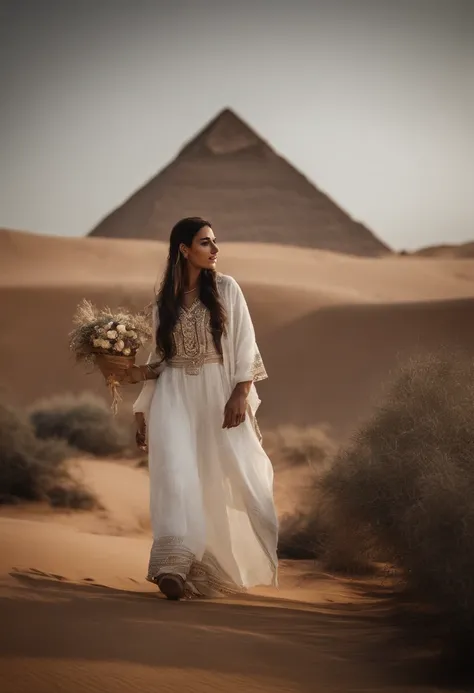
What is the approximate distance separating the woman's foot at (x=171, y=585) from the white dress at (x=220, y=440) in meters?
0.29

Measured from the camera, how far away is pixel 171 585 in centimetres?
607

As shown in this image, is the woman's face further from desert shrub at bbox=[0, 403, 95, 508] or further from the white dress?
desert shrub at bbox=[0, 403, 95, 508]

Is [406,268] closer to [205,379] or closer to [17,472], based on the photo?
[17,472]

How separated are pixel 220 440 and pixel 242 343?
1.85ft

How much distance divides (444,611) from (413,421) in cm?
208

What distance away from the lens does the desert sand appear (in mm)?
4758

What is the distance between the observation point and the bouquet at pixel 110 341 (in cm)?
665

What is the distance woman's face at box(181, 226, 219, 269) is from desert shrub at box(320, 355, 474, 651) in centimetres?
144

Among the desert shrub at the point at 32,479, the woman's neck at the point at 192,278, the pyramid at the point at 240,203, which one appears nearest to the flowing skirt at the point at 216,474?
the woman's neck at the point at 192,278

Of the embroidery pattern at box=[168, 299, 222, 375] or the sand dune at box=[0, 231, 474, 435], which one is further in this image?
the sand dune at box=[0, 231, 474, 435]

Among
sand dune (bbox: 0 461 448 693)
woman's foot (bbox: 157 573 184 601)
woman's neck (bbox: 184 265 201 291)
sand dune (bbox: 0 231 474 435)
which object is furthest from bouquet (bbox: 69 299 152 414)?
sand dune (bbox: 0 231 474 435)

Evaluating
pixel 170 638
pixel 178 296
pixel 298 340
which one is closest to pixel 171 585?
pixel 170 638

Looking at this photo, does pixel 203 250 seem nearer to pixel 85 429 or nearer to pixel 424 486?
pixel 424 486

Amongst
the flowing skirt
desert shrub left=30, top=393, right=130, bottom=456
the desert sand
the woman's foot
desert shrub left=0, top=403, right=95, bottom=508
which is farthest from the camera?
desert shrub left=30, top=393, right=130, bottom=456
